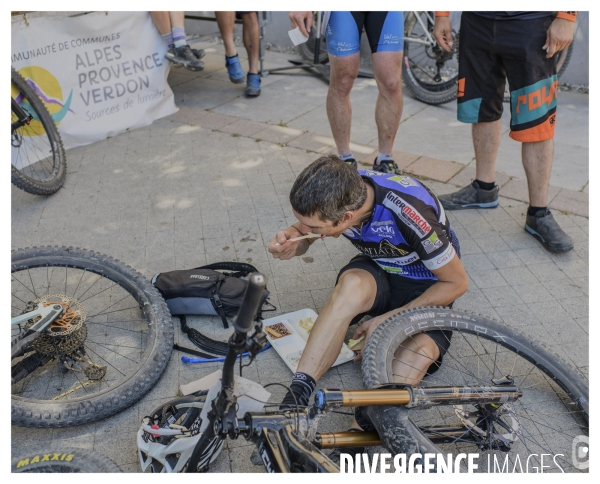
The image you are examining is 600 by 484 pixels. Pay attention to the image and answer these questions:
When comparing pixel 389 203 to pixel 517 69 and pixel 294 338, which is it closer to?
pixel 294 338

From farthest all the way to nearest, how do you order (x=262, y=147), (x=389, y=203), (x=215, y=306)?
(x=262, y=147), (x=215, y=306), (x=389, y=203)

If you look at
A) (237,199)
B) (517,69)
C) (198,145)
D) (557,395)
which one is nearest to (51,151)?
(198,145)

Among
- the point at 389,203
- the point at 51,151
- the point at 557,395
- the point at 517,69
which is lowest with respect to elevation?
the point at 557,395

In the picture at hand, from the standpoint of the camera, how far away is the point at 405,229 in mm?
2412

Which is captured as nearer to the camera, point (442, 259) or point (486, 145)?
point (442, 259)

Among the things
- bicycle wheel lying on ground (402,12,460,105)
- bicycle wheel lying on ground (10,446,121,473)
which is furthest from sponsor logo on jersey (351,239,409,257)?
bicycle wheel lying on ground (402,12,460,105)

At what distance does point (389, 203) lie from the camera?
243 centimetres

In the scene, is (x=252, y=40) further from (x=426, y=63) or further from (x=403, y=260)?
(x=403, y=260)

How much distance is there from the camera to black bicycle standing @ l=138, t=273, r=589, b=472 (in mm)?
1717

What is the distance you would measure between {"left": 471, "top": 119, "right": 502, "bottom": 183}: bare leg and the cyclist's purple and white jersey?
57.7 inches

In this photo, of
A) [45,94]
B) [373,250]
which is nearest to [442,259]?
[373,250]

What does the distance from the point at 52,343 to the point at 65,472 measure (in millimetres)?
786

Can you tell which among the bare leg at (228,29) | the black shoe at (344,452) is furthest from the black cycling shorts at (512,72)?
the bare leg at (228,29)

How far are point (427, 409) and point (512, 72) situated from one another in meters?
2.20
